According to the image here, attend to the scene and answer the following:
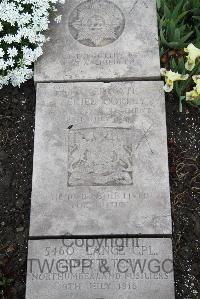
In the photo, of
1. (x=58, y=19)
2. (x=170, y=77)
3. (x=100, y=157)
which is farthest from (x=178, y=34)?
(x=100, y=157)

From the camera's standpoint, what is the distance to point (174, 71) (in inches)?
137

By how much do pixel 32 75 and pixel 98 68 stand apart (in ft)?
1.60

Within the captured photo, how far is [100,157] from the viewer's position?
3.16 meters

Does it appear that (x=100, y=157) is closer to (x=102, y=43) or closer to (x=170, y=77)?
(x=170, y=77)

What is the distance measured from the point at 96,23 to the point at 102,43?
190 millimetres

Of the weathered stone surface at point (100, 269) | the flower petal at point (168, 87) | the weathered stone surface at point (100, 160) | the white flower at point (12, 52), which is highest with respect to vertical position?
the white flower at point (12, 52)

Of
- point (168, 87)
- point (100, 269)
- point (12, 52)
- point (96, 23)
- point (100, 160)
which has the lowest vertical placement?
point (100, 269)

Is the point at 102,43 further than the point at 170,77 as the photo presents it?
Yes

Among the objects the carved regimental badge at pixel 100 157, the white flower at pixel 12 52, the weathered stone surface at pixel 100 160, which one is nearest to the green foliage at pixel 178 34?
the weathered stone surface at pixel 100 160

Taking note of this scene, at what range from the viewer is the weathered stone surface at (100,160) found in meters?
2.99

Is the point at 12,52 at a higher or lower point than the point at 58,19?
lower

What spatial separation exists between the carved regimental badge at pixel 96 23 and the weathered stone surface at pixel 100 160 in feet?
1.28

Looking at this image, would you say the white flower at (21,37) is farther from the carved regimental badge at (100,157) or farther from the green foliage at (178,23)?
the green foliage at (178,23)

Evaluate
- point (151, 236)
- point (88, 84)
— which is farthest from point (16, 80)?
point (151, 236)
